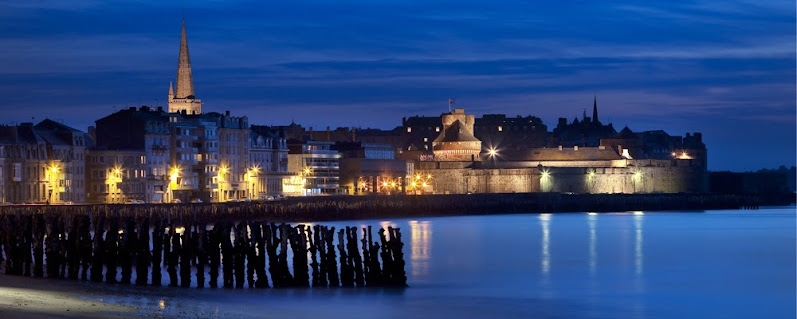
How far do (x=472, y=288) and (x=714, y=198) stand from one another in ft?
235

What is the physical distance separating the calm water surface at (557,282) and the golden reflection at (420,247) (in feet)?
0.15

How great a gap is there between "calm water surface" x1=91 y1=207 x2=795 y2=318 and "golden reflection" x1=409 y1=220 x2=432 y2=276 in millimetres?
45

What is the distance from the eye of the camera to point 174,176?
76125 mm

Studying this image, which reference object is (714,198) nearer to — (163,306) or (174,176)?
(174,176)

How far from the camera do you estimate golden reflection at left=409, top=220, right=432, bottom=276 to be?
1540 inches

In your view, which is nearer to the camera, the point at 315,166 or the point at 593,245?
the point at 593,245

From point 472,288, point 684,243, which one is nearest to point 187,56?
point 684,243

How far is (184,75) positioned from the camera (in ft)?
349

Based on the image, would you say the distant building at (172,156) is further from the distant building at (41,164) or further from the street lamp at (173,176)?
the distant building at (41,164)

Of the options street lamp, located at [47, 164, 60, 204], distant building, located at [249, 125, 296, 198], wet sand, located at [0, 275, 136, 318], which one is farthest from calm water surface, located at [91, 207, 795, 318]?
distant building, located at [249, 125, 296, 198]

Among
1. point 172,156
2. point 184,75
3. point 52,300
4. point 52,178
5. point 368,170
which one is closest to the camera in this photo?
point 52,300

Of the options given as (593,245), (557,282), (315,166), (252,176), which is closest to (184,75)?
(315,166)

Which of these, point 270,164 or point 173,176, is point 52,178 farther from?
point 270,164

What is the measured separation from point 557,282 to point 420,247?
13280 mm
